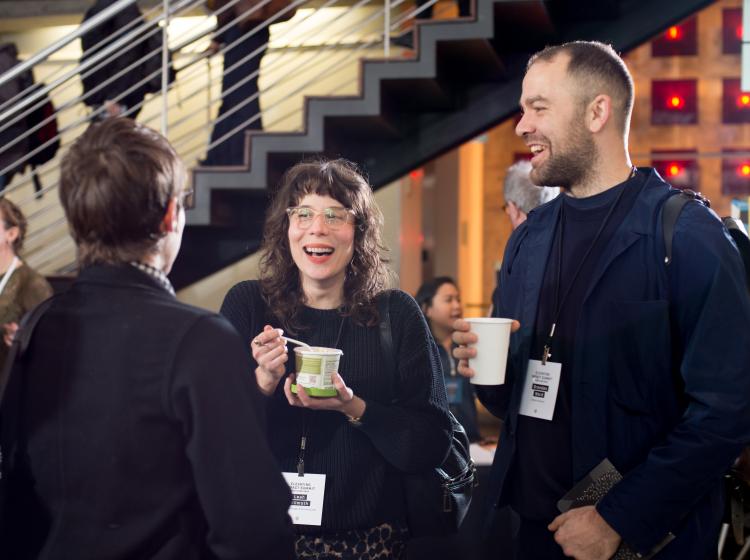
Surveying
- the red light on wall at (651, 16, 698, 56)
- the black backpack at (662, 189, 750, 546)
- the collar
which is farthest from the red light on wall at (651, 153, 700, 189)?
the collar

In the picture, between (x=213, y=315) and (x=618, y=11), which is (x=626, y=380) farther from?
(x=618, y=11)

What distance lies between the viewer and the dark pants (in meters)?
4.67

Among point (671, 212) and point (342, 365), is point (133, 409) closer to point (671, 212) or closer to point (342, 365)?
point (342, 365)

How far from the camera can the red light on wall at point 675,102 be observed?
23.2 feet

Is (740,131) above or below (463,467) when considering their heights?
above

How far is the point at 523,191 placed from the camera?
11.8ft

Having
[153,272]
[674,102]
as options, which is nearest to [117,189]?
[153,272]

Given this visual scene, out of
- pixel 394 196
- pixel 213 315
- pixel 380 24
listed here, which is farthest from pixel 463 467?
pixel 380 24

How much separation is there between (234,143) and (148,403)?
11.6 ft

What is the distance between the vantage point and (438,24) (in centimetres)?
409

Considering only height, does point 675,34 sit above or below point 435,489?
above

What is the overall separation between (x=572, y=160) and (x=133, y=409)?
1.13 metres

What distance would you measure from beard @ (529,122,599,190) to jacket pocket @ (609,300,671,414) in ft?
1.06

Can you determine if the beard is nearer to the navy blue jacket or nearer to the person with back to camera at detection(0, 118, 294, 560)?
the navy blue jacket
